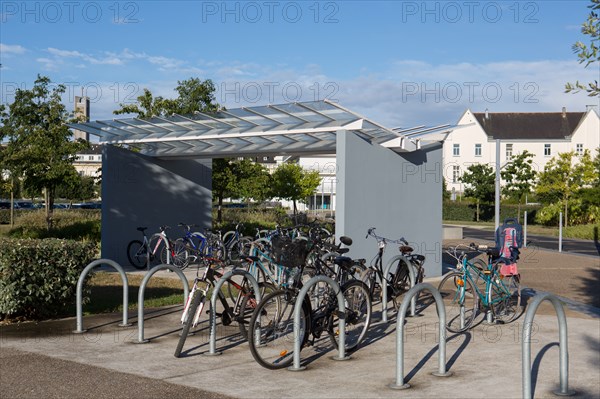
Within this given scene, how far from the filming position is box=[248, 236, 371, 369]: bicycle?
7.14 metres

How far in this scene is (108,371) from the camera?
680 cm

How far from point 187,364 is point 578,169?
38.6 meters

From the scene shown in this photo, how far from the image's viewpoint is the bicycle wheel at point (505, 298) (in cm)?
927

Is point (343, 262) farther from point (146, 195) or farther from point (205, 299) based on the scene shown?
point (146, 195)

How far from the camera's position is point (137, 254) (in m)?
16.6

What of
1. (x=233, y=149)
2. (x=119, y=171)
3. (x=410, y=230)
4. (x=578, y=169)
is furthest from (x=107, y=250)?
(x=578, y=169)

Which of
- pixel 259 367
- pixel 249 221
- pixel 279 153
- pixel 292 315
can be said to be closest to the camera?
pixel 259 367

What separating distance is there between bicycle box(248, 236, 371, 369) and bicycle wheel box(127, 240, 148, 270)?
29.9ft

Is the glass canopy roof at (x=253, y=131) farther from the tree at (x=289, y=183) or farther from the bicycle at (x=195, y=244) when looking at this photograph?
the tree at (x=289, y=183)

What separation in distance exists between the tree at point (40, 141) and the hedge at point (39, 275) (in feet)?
43.9

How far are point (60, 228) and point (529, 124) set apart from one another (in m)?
54.6

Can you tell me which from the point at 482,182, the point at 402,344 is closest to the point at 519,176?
the point at 482,182

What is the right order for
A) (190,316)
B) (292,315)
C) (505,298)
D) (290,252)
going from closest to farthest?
1. (190,316)
2. (292,315)
3. (290,252)
4. (505,298)

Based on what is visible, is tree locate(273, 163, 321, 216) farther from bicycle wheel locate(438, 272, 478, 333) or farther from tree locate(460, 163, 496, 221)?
bicycle wheel locate(438, 272, 478, 333)
